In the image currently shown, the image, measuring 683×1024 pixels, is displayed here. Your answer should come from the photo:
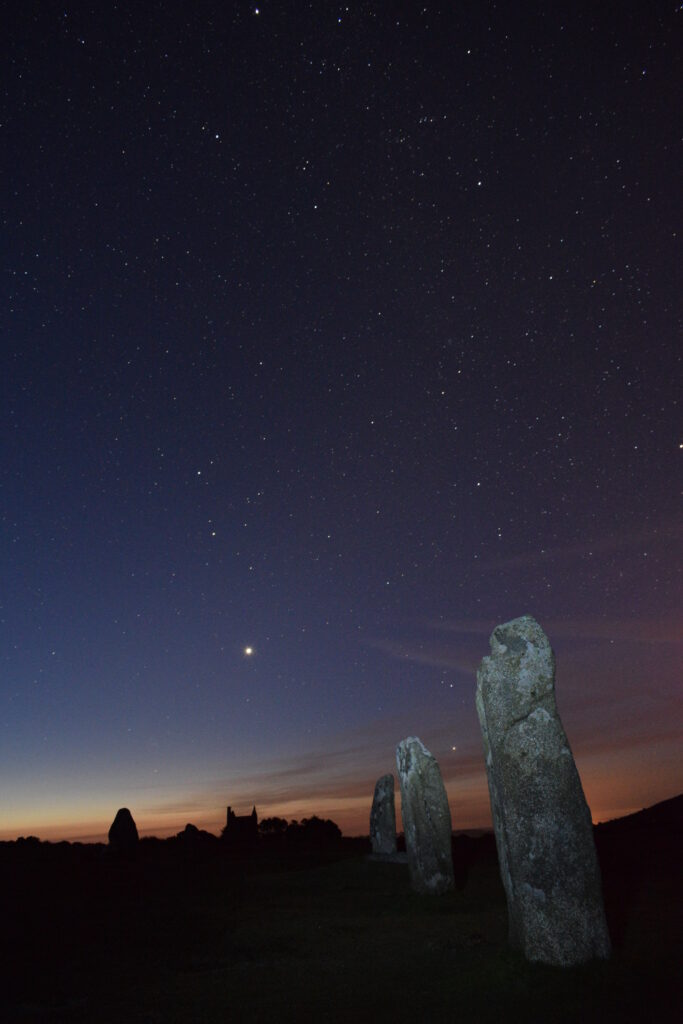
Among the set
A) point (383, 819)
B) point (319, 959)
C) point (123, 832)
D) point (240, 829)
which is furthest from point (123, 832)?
point (319, 959)

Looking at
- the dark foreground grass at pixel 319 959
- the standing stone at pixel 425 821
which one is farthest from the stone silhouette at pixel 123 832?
the standing stone at pixel 425 821

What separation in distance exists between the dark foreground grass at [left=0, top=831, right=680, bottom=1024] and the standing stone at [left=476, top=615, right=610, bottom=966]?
449 millimetres

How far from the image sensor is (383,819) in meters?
25.7

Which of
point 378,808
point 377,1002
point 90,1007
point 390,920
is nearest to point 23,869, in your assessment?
point 378,808

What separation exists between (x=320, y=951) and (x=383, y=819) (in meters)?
13.8

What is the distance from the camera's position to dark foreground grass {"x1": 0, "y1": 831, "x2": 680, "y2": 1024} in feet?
29.3

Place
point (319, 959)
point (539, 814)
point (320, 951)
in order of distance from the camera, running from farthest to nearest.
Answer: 1. point (320, 951)
2. point (319, 959)
3. point (539, 814)

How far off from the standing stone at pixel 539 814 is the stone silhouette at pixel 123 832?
1170 inches

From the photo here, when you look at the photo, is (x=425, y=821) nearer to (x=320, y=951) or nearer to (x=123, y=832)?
(x=320, y=951)

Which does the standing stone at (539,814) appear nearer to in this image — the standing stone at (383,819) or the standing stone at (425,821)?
the standing stone at (425,821)

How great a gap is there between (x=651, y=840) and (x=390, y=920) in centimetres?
1554

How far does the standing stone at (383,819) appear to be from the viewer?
2520cm

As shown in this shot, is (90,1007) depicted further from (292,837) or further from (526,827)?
(292,837)

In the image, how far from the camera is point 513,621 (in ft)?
38.1
